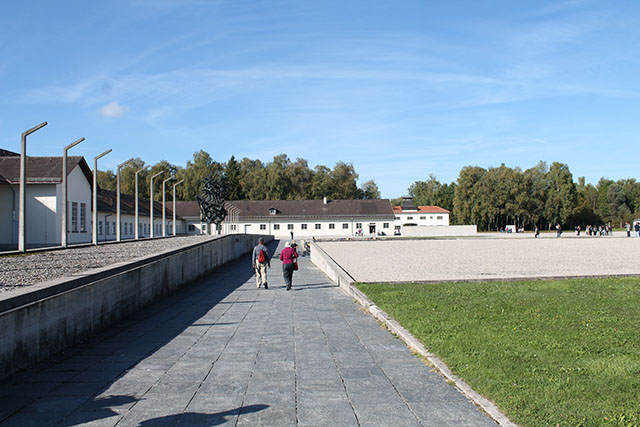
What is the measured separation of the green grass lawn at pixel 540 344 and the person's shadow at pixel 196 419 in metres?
2.47

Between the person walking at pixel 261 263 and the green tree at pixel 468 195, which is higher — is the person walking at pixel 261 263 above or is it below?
below

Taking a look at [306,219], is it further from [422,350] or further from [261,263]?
[422,350]

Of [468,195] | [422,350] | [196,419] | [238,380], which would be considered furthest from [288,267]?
[468,195]

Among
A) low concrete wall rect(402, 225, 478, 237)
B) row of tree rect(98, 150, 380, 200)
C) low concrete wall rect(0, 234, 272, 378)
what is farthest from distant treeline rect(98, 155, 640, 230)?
low concrete wall rect(0, 234, 272, 378)

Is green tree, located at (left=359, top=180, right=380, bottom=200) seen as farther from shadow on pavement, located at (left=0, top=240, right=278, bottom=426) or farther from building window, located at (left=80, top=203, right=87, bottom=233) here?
Answer: shadow on pavement, located at (left=0, top=240, right=278, bottom=426)

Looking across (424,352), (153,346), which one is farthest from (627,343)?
(153,346)

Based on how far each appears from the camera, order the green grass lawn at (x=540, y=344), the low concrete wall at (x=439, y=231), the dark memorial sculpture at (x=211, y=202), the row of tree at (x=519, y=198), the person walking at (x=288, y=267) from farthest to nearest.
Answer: the row of tree at (x=519, y=198)
the low concrete wall at (x=439, y=231)
the dark memorial sculpture at (x=211, y=202)
the person walking at (x=288, y=267)
the green grass lawn at (x=540, y=344)

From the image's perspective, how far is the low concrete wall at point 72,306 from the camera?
21.2 ft

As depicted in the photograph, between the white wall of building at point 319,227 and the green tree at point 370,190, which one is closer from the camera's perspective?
the white wall of building at point 319,227

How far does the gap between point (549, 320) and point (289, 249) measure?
9.28 meters

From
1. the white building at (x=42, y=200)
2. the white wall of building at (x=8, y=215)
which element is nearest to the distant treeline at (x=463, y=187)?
the white building at (x=42, y=200)

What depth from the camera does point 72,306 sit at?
8.18 metres

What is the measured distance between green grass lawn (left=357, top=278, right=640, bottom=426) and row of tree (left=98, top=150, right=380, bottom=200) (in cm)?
9475

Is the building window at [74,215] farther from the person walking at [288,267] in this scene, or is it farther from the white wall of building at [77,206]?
the person walking at [288,267]
